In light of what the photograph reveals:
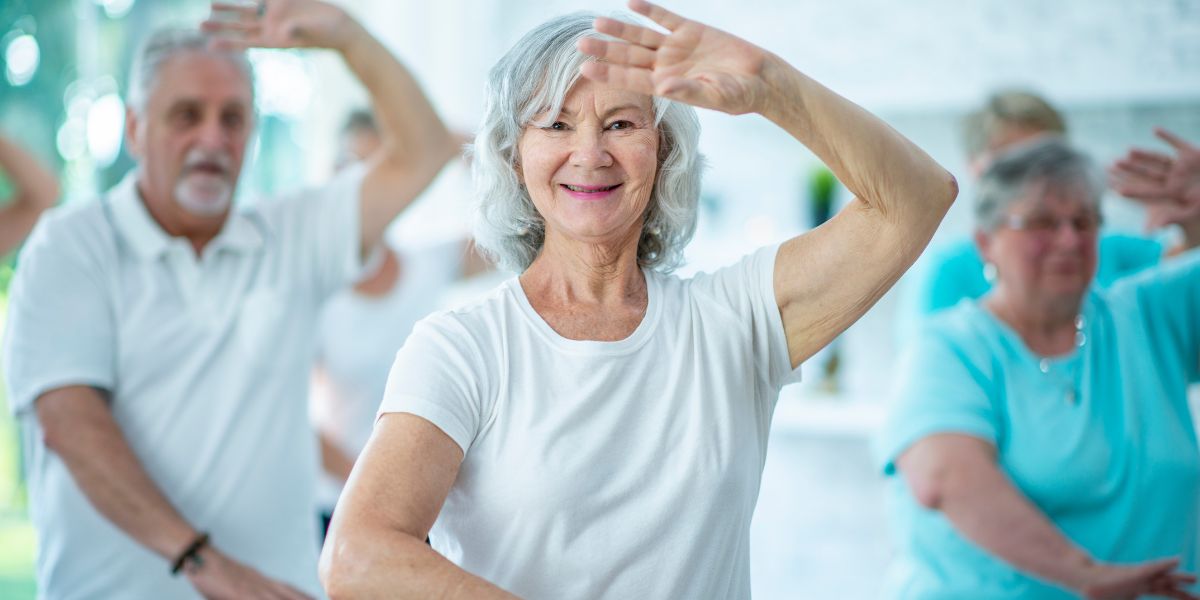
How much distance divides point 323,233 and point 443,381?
108cm

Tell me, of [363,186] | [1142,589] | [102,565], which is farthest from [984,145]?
[102,565]

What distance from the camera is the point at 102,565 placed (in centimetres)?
190

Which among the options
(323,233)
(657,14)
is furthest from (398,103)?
(657,14)

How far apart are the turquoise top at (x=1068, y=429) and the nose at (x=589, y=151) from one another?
0.95 m

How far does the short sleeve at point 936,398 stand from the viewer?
1.90 metres

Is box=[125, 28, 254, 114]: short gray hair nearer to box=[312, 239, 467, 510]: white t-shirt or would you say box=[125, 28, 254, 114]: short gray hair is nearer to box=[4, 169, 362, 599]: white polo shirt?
box=[4, 169, 362, 599]: white polo shirt

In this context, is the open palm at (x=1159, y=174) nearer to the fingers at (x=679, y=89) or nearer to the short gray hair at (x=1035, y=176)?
the short gray hair at (x=1035, y=176)

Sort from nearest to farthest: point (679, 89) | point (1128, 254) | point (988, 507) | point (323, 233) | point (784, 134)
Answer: point (679, 89)
point (988, 507)
point (323, 233)
point (1128, 254)
point (784, 134)

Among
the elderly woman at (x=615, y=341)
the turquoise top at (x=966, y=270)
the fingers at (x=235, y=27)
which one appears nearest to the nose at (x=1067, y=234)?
the turquoise top at (x=966, y=270)

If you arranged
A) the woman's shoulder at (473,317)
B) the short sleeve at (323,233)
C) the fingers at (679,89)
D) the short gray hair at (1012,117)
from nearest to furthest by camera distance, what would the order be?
the fingers at (679,89) → the woman's shoulder at (473,317) → the short sleeve at (323,233) → the short gray hair at (1012,117)

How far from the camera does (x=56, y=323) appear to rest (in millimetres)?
1847

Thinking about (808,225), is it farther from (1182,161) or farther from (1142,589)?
(1142,589)

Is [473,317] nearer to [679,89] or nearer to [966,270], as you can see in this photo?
[679,89]

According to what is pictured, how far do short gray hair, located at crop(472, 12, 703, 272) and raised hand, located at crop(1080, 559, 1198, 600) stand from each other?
2.99ft
